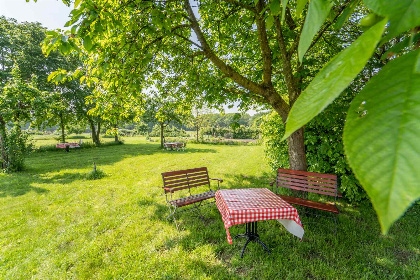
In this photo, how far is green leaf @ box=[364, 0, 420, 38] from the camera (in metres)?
0.28

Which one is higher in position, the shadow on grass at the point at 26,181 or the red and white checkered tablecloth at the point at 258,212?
the red and white checkered tablecloth at the point at 258,212

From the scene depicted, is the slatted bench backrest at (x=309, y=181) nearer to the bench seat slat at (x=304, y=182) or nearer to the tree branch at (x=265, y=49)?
the bench seat slat at (x=304, y=182)

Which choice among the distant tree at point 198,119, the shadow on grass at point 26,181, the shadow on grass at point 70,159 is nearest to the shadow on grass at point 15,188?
the shadow on grass at point 26,181

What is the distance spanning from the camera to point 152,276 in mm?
3451

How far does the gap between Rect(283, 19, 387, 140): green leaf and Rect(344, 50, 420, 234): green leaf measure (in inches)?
1.7

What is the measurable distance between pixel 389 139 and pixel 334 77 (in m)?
0.10

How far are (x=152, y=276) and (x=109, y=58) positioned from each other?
4.36 meters

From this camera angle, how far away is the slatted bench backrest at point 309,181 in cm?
492

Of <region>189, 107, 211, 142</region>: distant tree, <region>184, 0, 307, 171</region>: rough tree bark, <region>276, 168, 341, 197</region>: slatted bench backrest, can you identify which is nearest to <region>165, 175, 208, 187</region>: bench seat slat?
<region>276, 168, 341, 197</region>: slatted bench backrest

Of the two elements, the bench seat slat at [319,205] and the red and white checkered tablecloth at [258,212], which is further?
the bench seat slat at [319,205]

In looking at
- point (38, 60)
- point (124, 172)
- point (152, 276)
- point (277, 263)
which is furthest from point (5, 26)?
point (277, 263)

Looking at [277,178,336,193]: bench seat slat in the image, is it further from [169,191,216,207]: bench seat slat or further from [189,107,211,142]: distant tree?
[189,107,211,142]: distant tree

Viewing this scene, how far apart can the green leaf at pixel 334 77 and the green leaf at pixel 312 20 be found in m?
0.09

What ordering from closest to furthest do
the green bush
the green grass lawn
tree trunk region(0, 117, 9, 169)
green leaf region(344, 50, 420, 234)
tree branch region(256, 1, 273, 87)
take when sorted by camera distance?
1. green leaf region(344, 50, 420, 234)
2. the green grass lawn
3. tree branch region(256, 1, 273, 87)
4. tree trunk region(0, 117, 9, 169)
5. the green bush
